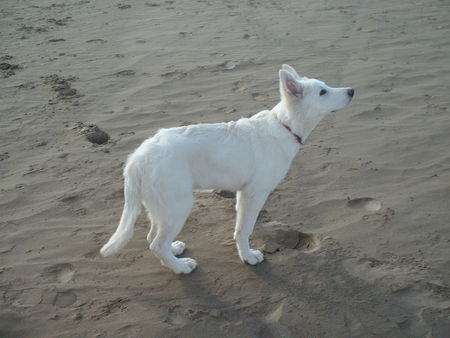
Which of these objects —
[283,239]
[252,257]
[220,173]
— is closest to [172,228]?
[220,173]

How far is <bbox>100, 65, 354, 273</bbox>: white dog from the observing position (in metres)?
3.21

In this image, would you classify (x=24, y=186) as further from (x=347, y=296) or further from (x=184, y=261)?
(x=347, y=296)

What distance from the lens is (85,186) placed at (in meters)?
4.63

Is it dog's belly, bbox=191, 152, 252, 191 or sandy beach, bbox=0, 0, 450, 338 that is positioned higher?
dog's belly, bbox=191, 152, 252, 191

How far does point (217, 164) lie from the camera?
343 centimetres

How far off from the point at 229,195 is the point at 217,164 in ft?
3.96

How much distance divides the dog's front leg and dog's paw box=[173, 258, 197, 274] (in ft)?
1.32

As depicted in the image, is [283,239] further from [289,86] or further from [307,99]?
[289,86]

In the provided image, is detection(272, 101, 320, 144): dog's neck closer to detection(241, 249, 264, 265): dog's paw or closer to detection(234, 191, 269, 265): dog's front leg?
detection(234, 191, 269, 265): dog's front leg

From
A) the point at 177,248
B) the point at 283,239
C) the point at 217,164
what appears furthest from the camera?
the point at 283,239

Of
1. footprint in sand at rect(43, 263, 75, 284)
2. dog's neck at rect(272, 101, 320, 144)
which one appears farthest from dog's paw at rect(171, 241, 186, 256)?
dog's neck at rect(272, 101, 320, 144)

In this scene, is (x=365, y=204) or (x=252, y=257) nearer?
(x=252, y=257)

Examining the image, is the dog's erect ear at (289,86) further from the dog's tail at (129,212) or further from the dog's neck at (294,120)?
the dog's tail at (129,212)

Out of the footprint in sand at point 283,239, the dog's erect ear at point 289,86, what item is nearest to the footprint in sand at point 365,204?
the footprint in sand at point 283,239
